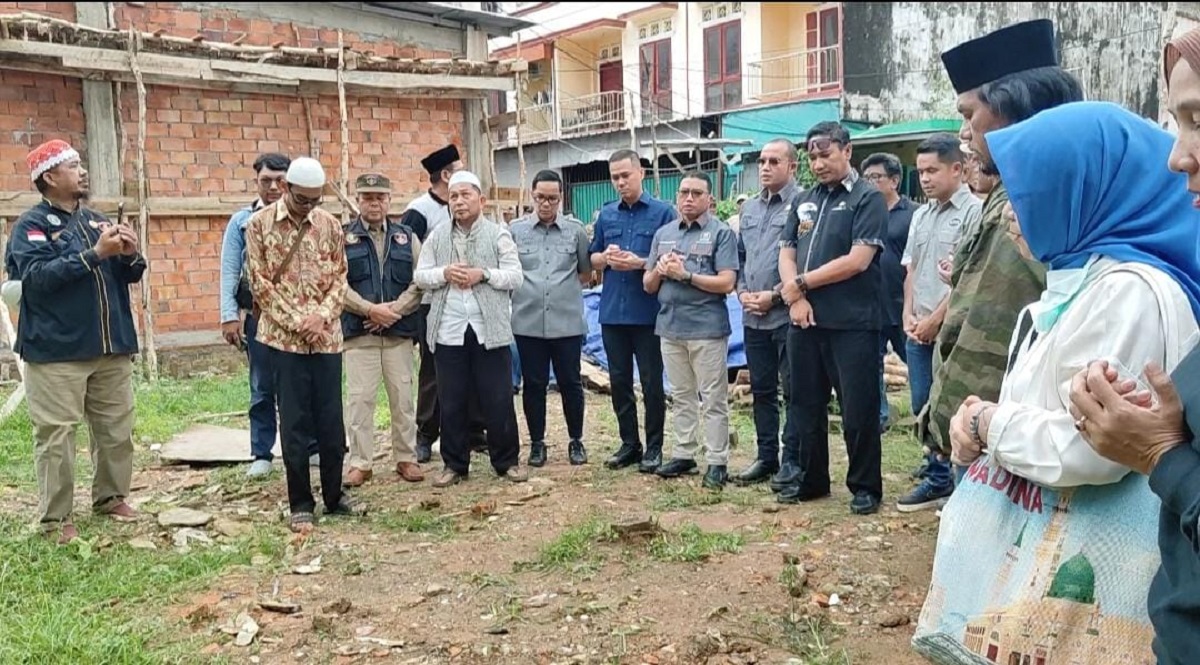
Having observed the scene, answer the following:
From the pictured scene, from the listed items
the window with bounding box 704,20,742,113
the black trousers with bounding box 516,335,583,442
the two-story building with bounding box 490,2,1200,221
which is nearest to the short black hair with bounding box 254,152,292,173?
the black trousers with bounding box 516,335,583,442

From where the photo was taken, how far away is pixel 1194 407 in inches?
53.9

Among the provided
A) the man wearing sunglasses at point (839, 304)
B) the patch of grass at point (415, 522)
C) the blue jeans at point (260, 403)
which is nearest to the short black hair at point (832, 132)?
the man wearing sunglasses at point (839, 304)

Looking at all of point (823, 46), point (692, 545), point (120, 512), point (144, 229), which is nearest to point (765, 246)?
point (692, 545)

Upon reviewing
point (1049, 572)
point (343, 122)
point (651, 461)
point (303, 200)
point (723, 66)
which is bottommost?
point (651, 461)

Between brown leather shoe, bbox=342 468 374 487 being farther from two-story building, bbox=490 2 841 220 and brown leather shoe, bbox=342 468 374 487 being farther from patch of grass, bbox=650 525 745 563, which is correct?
two-story building, bbox=490 2 841 220

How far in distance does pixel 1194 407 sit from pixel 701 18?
2416 cm

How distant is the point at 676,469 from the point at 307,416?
2.23m

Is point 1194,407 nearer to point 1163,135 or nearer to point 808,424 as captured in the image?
point 1163,135

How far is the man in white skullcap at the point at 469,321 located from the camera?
5.61 metres

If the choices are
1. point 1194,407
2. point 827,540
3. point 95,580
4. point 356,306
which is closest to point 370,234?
point 356,306

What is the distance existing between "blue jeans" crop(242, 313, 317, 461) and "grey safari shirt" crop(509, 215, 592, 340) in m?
1.62

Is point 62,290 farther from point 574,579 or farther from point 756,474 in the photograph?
point 756,474

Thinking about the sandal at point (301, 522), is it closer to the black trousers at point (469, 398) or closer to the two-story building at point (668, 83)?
the black trousers at point (469, 398)

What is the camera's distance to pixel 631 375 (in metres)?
6.11
